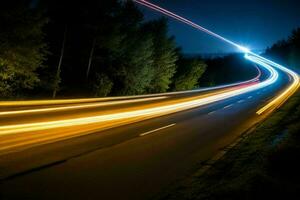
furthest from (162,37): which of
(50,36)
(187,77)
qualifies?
(50,36)

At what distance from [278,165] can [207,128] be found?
29.0 ft

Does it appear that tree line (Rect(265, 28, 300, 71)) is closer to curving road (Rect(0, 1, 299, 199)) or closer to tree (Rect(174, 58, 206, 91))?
tree (Rect(174, 58, 206, 91))

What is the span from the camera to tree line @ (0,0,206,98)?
31.5 m

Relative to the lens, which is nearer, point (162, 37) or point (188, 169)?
point (188, 169)

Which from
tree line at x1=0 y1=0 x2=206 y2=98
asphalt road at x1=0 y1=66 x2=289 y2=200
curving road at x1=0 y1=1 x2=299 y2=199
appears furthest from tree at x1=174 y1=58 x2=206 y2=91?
asphalt road at x1=0 y1=66 x2=289 y2=200

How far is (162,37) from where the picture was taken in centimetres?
6706

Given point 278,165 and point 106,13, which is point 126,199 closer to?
point 278,165

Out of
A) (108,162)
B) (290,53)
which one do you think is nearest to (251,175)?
(108,162)

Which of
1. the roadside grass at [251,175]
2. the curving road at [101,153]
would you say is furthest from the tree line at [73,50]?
the roadside grass at [251,175]

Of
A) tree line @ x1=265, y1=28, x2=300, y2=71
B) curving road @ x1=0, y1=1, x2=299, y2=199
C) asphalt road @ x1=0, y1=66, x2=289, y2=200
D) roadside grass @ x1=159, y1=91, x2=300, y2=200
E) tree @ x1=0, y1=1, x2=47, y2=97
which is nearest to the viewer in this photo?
roadside grass @ x1=159, y1=91, x2=300, y2=200

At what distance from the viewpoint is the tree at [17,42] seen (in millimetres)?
31000

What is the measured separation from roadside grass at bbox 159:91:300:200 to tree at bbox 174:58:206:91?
6572 cm

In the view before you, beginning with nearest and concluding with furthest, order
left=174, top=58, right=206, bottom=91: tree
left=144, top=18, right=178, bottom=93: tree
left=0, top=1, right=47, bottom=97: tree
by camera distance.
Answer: left=0, top=1, right=47, bottom=97: tree → left=144, top=18, right=178, bottom=93: tree → left=174, top=58, right=206, bottom=91: tree

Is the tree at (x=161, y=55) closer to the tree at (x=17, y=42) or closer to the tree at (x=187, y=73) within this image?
A: the tree at (x=187, y=73)
